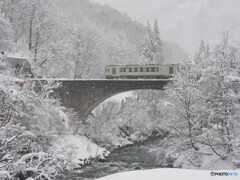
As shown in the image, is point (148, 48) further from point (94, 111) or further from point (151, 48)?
point (94, 111)

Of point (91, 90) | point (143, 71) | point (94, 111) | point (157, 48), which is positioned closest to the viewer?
point (91, 90)

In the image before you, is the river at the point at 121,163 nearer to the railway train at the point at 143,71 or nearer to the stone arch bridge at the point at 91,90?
the stone arch bridge at the point at 91,90

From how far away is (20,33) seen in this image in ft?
144

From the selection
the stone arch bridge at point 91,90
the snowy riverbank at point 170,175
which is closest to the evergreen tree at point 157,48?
the stone arch bridge at point 91,90

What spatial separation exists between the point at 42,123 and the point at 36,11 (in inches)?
906

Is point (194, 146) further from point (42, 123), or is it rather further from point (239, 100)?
point (42, 123)

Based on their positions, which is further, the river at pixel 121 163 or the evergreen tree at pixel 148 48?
the evergreen tree at pixel 148 48

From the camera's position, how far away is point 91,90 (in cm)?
3109

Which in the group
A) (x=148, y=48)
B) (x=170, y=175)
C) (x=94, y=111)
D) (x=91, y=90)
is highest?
(x=148, y=48)

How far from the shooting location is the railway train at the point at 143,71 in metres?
32.9

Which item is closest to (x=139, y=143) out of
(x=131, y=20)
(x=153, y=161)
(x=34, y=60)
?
(x=153, y=161)

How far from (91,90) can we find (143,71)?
715 centimetres

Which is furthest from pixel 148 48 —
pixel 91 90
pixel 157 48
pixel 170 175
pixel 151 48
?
pixel 170 175

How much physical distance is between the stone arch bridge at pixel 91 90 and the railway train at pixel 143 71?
362 centimetres
